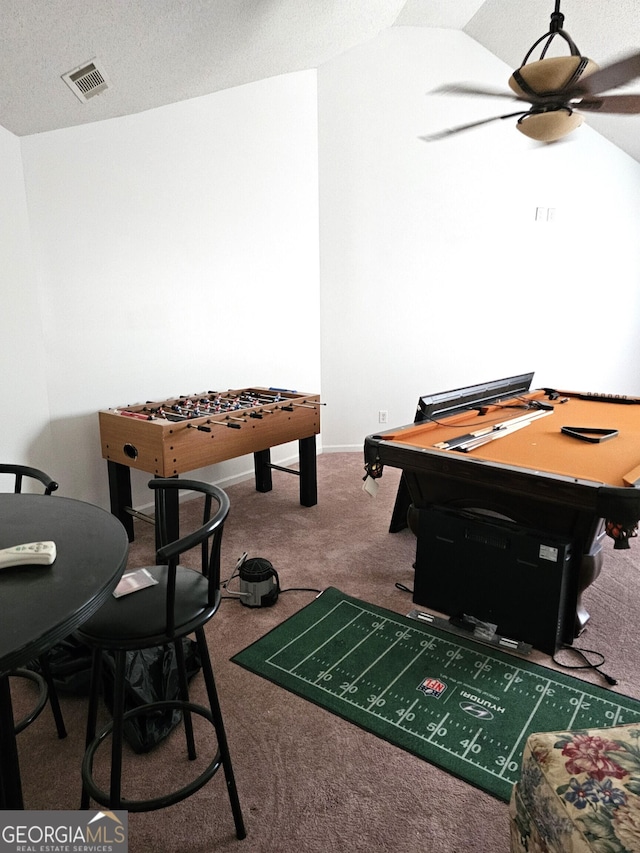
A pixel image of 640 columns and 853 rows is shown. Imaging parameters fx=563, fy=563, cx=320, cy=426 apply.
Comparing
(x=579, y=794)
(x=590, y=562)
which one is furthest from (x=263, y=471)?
(x=579, y=794)

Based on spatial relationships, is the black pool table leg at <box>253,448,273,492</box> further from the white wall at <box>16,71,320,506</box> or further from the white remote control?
the white remote control

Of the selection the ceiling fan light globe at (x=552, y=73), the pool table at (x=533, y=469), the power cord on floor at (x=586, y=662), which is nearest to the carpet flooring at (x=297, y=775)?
the power cord on floor at (x=586, y=662)

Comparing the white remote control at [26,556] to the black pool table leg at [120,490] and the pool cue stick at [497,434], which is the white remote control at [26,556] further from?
the black pool table leg at [120,490]

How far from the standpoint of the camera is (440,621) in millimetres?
2424

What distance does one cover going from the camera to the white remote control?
1190mm

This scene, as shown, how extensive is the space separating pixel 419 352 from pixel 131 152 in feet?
9.35

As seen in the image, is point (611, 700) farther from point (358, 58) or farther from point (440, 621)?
point (358, 58)

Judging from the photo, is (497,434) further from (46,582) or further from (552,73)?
(46,582)

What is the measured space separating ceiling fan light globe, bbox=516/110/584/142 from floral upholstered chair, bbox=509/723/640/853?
2191 mm

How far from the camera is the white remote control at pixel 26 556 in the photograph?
3.91 feet

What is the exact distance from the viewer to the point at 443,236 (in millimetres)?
4957

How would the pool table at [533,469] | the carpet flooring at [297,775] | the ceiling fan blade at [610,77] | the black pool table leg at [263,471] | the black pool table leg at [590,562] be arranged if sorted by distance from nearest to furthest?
the carpet flooring at [297,775] → the pool table at [533,469] → the ceiling fan blade at [610,77] → the black pool table leg at [590,562] → the black pool table leg at [263,471]

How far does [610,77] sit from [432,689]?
234 cm

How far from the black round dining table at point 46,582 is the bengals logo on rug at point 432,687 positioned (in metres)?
1.26
